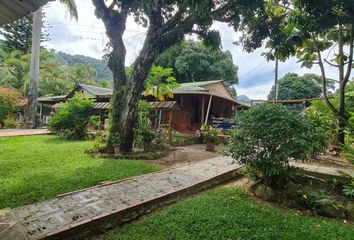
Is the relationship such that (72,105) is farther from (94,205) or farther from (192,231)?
(192,231)

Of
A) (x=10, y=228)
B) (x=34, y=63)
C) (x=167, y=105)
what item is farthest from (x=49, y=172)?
(x=34, y=63)

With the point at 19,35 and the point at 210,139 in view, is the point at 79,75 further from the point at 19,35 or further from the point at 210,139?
the point at 210,139

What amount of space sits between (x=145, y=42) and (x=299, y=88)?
29.4 meters

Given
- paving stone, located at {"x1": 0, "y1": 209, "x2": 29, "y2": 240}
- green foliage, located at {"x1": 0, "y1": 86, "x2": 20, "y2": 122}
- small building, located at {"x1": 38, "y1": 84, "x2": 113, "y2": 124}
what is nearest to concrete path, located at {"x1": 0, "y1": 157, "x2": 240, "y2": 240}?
paving stone, located at {"x1": 0, "y1": 209, "x2": 29, "y2": 240}

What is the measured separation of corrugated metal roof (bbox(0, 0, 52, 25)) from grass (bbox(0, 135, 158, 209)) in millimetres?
3223

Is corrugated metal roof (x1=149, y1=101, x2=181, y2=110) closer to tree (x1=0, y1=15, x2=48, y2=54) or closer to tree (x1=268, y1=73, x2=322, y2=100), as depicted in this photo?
tree (x1=0, y1=15, x2=48, y2=54)

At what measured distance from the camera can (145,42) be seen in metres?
8.62

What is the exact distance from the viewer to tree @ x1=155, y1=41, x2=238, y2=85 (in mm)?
25391

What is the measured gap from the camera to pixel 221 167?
7.28 m

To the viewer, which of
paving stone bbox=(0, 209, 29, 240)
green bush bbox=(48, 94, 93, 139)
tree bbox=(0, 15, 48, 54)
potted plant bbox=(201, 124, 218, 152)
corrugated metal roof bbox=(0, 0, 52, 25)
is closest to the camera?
corrugated metal roof bbox=(0, 0, 52, 25)

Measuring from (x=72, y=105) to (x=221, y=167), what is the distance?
928cm

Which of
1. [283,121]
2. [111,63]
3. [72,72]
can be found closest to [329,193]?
[283,121]

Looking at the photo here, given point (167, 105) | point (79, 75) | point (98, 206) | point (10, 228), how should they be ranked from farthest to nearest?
1. point (79, 75)
2. point (167, 105)
3. point (98, 206)
4. point (10, 228)

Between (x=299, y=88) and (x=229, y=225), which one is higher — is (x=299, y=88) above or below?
above
